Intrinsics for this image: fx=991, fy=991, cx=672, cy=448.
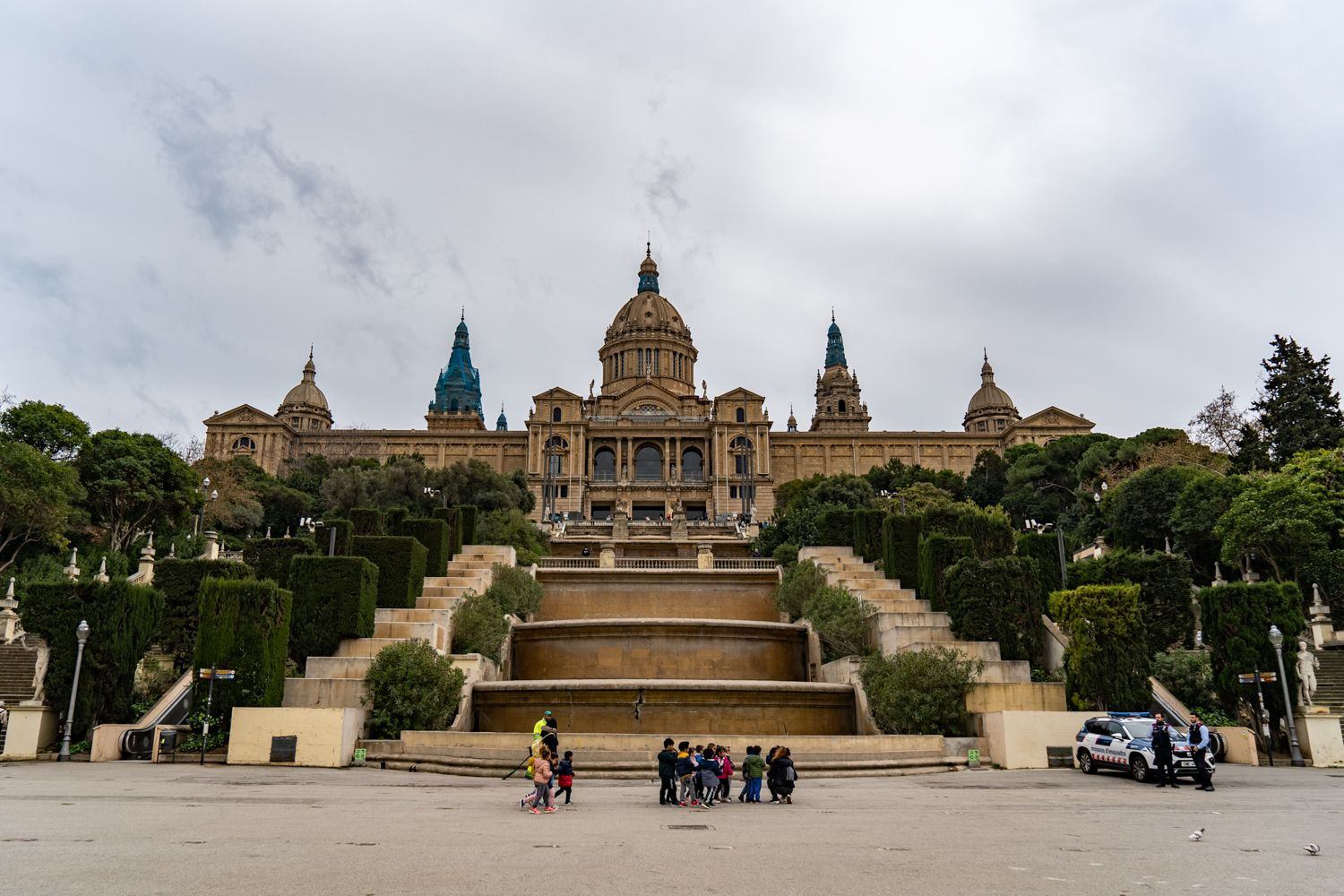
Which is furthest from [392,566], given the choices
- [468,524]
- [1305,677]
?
[1305,677]

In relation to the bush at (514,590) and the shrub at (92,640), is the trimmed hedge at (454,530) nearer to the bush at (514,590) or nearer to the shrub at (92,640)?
the bush at (514,590)

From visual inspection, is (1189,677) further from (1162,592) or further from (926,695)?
(926,695)

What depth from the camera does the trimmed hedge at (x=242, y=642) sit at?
21.0 m

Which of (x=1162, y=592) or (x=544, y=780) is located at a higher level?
(x=1162, y=592)

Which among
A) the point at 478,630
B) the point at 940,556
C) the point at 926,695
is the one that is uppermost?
the point at 940,556

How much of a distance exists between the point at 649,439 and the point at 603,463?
5.54 metres

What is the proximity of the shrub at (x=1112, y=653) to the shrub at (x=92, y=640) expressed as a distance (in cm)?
2144

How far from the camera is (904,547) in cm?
3353

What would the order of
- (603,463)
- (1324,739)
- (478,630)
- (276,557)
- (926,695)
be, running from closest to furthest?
(1324,739) → (926,695) → (478,630) → (276,557) → (603,463)

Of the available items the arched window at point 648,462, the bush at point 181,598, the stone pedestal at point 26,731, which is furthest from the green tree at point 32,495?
the arched window at point 648,462

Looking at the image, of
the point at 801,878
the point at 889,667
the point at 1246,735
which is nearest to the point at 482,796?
the point at 801,878

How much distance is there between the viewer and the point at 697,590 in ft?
116

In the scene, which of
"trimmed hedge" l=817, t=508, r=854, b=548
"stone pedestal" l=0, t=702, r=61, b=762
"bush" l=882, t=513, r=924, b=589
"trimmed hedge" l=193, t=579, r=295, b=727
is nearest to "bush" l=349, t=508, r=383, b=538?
"trimmed hedge" l=193, t=579, r=295, b=727

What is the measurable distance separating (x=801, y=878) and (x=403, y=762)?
13405mm
